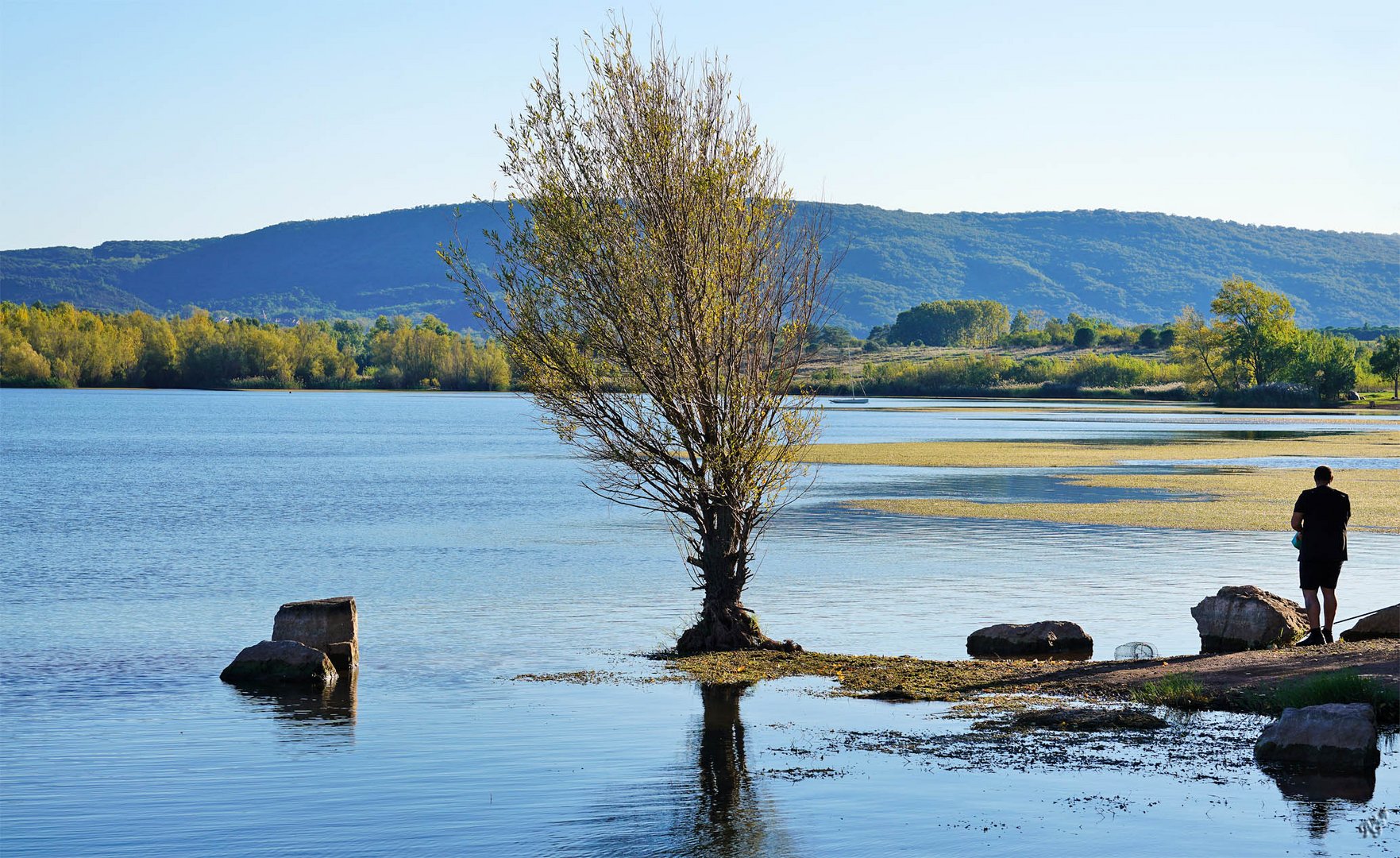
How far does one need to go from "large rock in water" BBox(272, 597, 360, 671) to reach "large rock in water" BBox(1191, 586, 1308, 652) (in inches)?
459

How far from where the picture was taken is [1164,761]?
13.3 metres

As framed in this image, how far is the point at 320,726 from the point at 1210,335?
444 feet

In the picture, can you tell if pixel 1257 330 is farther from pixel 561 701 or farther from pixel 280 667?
pixel 280 667

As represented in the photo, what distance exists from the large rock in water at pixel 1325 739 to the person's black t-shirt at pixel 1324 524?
564 centimetres

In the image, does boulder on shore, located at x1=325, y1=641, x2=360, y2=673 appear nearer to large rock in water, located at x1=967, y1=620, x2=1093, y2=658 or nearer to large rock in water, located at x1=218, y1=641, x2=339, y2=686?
large rock in water, located at x1=218, y1=641, x2=339, y2=686

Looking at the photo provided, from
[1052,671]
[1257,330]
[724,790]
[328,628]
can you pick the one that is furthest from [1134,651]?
[1257,330]

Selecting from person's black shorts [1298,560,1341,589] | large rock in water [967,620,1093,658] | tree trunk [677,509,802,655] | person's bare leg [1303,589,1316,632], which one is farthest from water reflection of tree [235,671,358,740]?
person's black shorts [1298,560,1341,589]

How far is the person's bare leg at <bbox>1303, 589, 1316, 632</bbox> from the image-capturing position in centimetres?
1847

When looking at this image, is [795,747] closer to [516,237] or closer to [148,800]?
[148,800]

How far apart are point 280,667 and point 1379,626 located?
577 inches

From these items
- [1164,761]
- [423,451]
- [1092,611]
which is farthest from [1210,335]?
[1164,761]

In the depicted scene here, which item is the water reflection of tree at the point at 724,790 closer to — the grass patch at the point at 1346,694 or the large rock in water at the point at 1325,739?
the large rock in water at the point at 1325,739

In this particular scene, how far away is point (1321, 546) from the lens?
18.7m

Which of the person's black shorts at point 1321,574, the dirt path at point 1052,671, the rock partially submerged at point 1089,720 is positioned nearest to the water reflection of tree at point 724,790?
the dirt path at point 1052,671
